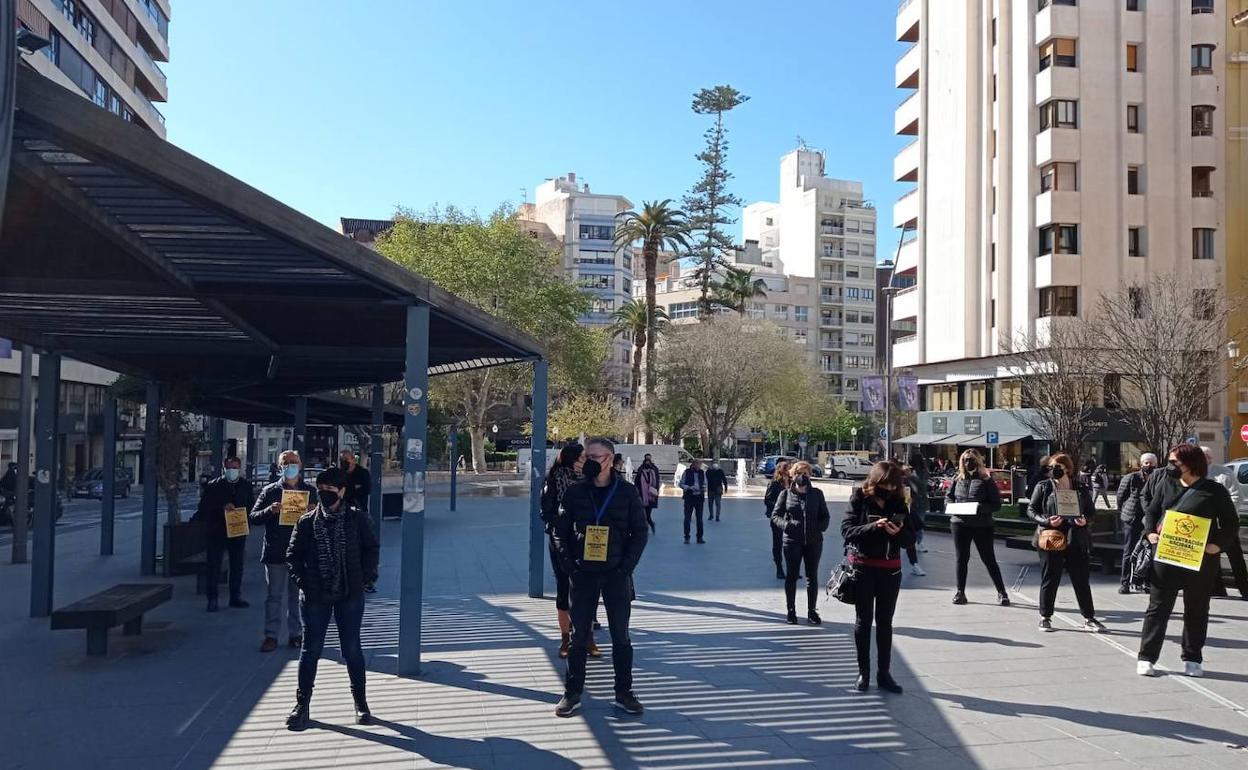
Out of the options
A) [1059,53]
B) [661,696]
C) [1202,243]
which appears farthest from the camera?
[1202,243]

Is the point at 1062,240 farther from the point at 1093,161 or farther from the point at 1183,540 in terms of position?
the point at 1183,540

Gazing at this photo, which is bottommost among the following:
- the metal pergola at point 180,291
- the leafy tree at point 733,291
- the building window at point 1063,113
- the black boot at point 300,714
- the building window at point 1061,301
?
the black boot at point 300,714

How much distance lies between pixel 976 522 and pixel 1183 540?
3.76 metres

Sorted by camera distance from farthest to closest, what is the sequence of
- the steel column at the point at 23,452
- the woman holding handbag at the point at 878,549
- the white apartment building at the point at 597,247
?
1. the white apartment building at the point at 597,247
2. the steel column at the point at 23,452
3. the woman holding handbag at the point at 878,549

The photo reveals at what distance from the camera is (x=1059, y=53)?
39844mm

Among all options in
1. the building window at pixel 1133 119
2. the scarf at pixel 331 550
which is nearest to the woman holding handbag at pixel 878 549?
the scarf at pixel 331 550

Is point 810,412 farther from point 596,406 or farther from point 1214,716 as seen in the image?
point 1214,716

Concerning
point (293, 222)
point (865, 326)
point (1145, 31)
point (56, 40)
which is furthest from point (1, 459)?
point (865, 326)

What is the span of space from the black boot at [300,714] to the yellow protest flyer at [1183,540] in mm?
6103

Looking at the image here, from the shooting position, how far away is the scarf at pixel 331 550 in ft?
Result: 21.3

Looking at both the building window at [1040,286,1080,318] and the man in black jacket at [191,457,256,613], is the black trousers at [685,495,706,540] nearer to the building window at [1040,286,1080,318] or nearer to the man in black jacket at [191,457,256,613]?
the man in black jacket at [191,457,256,613]

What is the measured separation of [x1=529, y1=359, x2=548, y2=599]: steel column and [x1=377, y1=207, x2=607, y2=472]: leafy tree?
32.1 metres

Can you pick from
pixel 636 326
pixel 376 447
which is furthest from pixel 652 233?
pixel 376 447

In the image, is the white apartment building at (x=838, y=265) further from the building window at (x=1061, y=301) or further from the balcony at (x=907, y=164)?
the building window at (x=1061, y=301)
